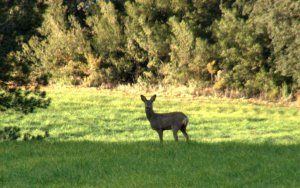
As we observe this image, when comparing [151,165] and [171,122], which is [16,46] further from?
[151,165]

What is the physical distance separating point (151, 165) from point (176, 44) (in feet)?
119

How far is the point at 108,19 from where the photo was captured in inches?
2066

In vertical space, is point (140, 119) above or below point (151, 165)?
below

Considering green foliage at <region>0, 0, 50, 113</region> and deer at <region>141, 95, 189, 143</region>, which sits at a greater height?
green foliage at <region>0, 0, 50, 113</region>

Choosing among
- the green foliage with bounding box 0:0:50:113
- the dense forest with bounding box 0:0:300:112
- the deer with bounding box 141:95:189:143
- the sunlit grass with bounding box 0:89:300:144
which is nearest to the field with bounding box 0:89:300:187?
the sunlit grass with bounding box 0:89:300:144

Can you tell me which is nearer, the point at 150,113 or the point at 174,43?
the point at 150,113

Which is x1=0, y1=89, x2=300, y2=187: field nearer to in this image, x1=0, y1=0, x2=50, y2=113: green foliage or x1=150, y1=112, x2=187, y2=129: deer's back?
x1=150, y1=112, x2=187, y2=129: deer's back

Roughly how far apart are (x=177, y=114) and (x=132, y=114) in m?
17.2

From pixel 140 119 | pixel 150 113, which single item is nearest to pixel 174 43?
pixel 140 119

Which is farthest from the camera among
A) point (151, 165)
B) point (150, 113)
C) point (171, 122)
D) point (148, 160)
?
point (150, 113)

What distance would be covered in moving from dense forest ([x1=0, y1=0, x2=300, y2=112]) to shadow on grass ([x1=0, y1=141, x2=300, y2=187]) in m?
21.9

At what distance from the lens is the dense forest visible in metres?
40.3

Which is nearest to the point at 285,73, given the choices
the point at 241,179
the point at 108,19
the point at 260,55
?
the point at 260,55

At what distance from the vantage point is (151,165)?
41.1ft
